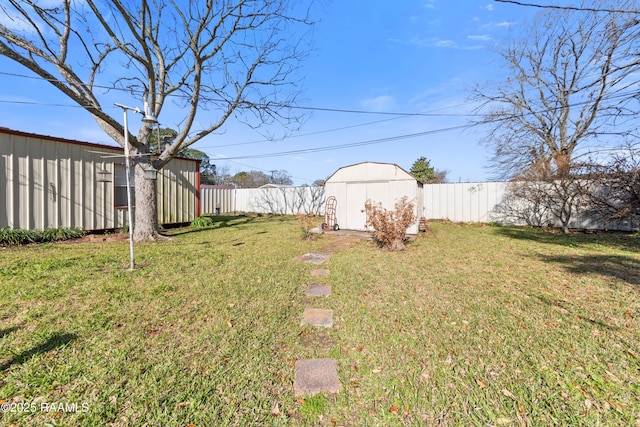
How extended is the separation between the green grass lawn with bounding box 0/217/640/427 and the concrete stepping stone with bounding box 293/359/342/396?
64 mm

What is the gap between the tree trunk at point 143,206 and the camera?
721 centimetres

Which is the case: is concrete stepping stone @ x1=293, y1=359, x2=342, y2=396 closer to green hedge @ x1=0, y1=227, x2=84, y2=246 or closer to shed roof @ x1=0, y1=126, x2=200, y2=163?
green hedge @ x1=0, y1=227, x2=84, y2=246

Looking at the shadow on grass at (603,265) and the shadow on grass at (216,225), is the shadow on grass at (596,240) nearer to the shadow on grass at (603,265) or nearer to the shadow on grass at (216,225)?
the shadow on grass at (603,265)

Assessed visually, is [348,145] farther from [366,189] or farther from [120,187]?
[120,187]

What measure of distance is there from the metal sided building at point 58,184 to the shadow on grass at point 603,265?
9.08 metres

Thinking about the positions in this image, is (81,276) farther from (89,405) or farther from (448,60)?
(448,60)

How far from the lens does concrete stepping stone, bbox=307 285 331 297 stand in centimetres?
372

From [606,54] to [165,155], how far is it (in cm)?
1593

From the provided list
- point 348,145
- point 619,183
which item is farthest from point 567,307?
point 348,145

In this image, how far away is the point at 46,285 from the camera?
3703 mm

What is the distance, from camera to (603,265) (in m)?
Answer: 5.04

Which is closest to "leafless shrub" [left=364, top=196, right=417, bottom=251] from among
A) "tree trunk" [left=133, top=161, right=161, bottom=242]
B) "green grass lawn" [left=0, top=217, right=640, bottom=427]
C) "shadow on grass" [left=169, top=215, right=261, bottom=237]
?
"green grass lawn" [left=0, top=217, right=640, bottom=427]

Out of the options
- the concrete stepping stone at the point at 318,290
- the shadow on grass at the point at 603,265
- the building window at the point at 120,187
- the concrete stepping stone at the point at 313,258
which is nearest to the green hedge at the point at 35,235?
the building window at the point at 120,187

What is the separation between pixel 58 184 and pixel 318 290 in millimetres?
8322
